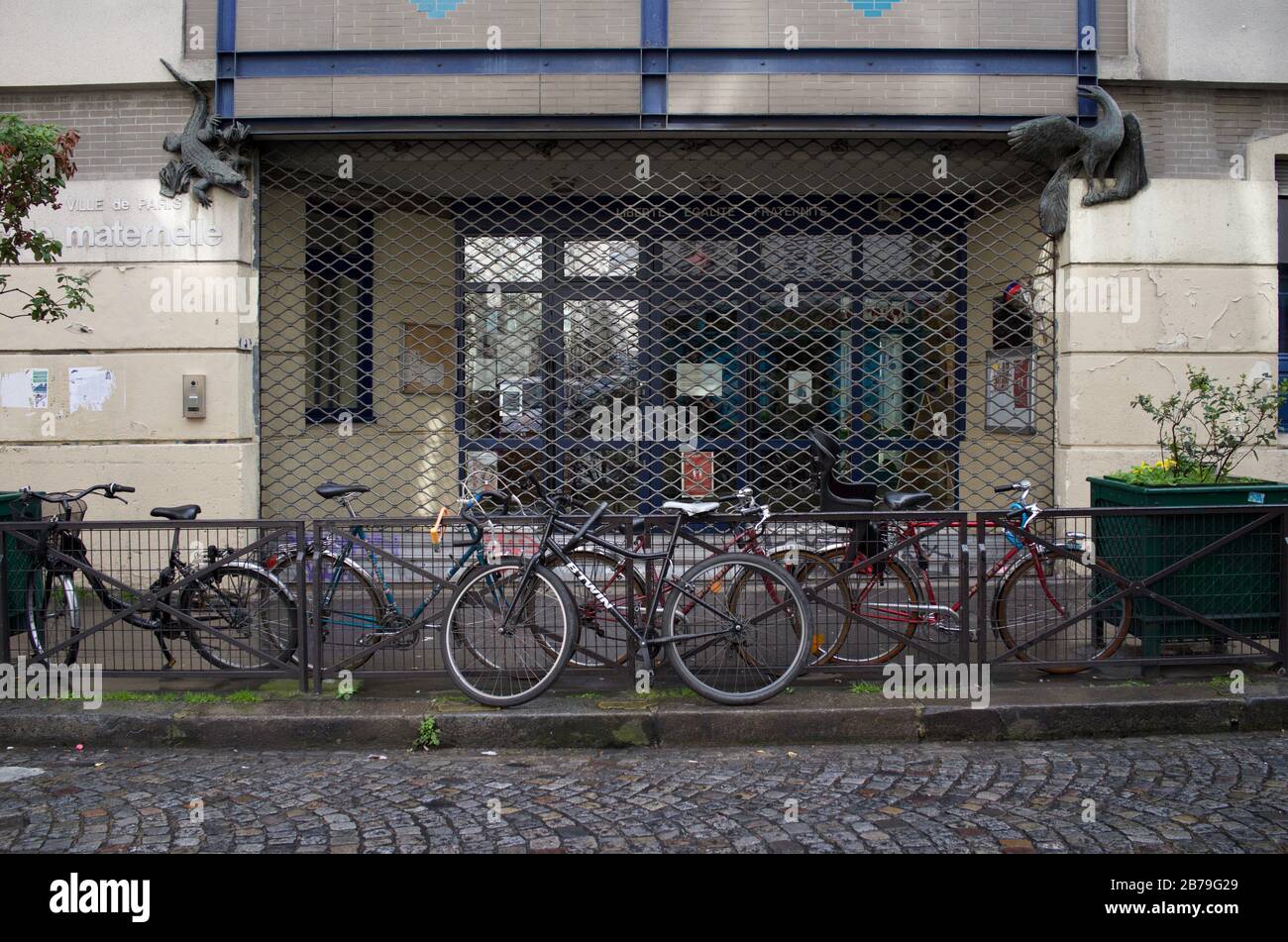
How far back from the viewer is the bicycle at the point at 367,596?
615 cm

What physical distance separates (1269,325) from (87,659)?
29.7 ft

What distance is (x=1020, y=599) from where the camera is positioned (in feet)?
20.5

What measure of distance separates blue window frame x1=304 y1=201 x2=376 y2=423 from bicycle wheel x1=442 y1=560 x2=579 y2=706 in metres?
4.77

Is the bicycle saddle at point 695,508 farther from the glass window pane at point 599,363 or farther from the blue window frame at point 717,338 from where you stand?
the glass window pane at point 599,363

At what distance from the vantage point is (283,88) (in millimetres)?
8867

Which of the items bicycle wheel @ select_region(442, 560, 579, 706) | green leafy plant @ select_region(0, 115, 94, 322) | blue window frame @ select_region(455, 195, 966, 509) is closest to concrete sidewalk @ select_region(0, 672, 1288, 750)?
bicycle wheel @ select_region(442, 560, 579, 706)

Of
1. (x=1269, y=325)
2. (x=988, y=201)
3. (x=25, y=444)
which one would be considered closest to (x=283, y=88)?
(x=25, y=444)

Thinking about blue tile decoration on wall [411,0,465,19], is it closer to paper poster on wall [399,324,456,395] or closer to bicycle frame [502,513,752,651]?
paper poster on wall [399,324,456,395]

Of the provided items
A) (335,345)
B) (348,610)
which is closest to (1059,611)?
(348,610)

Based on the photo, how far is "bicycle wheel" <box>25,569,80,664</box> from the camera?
6168mm

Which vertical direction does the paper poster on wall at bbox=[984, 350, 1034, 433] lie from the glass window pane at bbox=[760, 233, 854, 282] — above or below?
below

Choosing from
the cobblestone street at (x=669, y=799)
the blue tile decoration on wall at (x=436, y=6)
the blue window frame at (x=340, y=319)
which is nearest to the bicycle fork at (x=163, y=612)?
the cobblestone street at (x=669, y=799)
